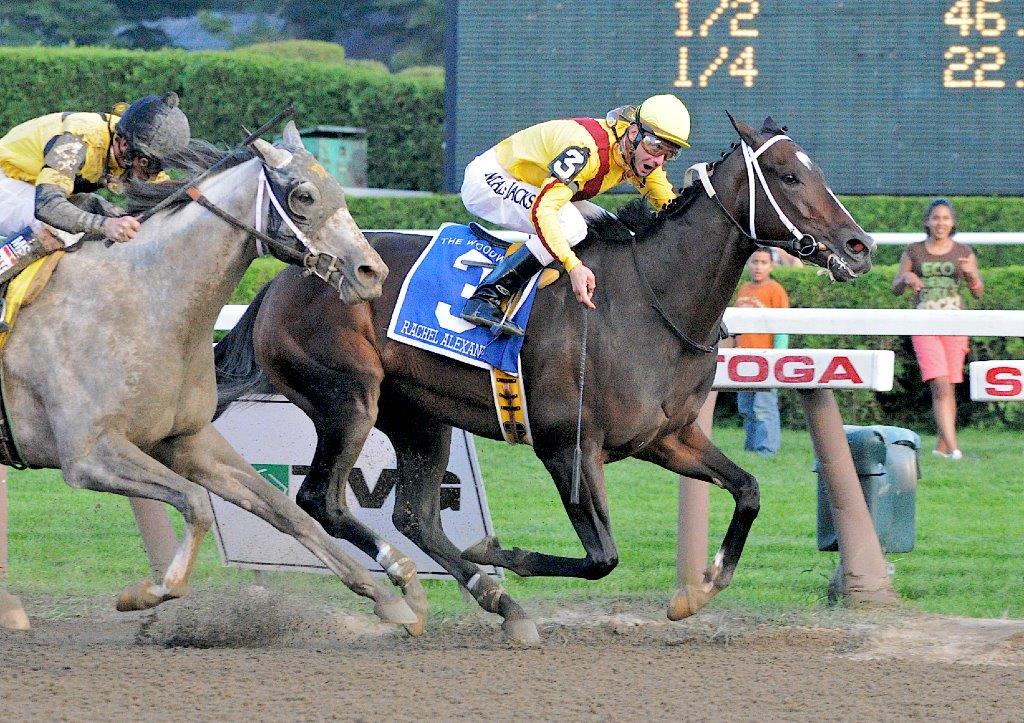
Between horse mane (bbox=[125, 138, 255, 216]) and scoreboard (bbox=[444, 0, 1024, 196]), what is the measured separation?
5801mm

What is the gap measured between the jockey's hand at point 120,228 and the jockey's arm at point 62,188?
0.03m

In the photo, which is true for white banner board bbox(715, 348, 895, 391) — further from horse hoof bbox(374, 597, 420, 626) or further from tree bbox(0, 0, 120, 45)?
tree bbox(0, 0, 120, 45)

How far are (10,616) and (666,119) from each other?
Result: 2.65m

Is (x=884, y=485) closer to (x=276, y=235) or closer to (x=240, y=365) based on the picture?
(x=240, y=365)

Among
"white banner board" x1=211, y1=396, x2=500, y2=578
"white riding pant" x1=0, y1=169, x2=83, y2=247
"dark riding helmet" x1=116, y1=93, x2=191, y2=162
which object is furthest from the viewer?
"white banner board" x1=211, y1=396, x2=500, y2=578

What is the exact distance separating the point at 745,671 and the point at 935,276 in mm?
4694

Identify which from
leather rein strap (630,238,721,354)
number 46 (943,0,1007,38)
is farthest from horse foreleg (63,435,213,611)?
number 46 (943,0,1007,38)

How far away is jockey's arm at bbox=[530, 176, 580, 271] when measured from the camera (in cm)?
480

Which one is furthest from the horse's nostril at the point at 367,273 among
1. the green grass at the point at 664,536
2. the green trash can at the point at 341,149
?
the green trash can at the point at 341,149

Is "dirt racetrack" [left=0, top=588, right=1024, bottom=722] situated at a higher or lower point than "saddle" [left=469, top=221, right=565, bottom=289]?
lower

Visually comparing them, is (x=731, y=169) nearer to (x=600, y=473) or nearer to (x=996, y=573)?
(x=600, y=473)

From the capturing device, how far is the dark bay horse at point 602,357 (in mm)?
4871

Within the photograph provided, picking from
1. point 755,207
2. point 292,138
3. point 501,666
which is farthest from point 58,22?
point 501,666

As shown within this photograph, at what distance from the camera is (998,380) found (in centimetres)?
510
